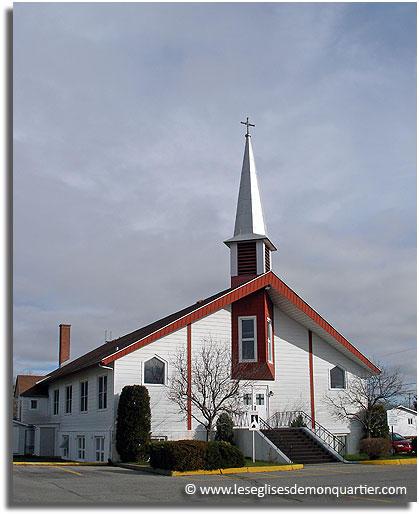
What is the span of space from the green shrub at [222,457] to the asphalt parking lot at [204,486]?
31.1 inches

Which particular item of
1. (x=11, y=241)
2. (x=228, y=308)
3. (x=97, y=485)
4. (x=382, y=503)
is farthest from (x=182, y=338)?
(x=11, y=241)

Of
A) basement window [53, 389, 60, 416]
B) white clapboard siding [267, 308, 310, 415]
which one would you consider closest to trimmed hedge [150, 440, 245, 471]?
white clapboard siding [267, 308, 310, 415]

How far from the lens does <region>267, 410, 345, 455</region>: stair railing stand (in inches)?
1104

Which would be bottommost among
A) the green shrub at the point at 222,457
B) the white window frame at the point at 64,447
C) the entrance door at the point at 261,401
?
the white window frame at the point at 64,447

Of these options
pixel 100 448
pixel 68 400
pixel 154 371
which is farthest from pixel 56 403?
pixel 154 371

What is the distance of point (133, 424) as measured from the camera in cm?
2466

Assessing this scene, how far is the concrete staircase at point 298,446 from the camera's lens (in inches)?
971

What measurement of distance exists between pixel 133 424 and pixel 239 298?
714cm

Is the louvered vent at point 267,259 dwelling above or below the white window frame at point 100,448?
above

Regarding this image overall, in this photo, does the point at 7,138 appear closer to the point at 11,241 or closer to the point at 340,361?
the point at 11,241

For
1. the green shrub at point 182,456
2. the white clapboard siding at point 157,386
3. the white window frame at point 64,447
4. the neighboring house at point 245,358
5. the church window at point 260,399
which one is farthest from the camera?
the white window frame at point 64,447

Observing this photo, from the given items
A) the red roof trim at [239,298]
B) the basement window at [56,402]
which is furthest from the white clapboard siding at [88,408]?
the red roof trim at [239,298]

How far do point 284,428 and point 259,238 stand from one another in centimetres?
874

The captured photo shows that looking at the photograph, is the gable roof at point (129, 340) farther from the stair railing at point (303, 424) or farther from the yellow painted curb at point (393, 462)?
the yellow painted curb at point (393, 462)
